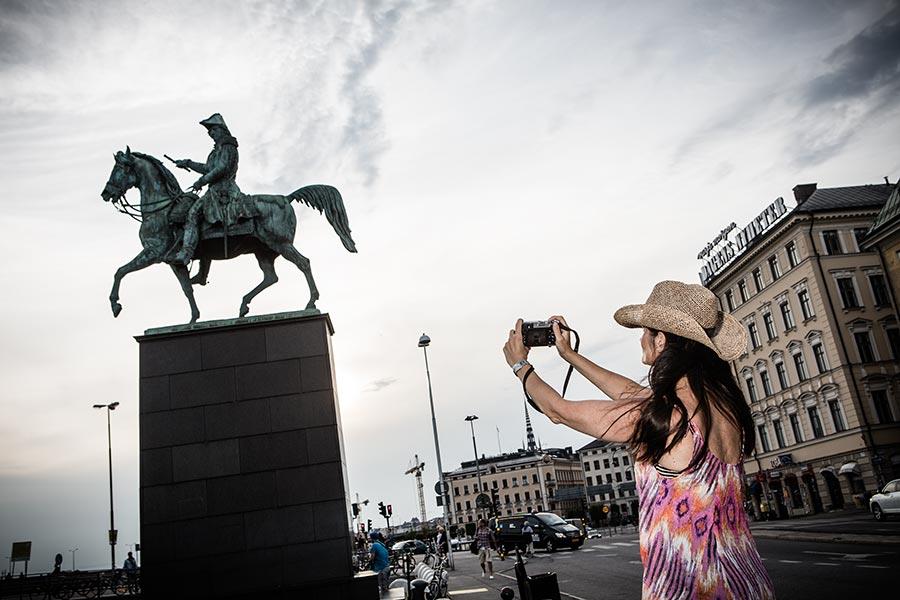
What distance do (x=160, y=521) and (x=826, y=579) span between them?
10878 millimetres

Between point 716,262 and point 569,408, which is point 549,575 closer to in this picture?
point 569,408

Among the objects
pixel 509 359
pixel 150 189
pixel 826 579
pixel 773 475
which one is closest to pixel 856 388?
pixel 773 475

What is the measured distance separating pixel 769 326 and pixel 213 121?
1733 inches

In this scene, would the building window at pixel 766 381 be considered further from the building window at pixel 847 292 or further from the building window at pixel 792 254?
the building window at pixel 847 292

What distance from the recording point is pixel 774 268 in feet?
157

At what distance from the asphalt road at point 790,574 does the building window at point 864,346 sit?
23.2 meters

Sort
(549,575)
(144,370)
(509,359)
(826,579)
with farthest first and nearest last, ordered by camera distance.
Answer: (826,579)
(144,370)
(549,575)
(509,359)

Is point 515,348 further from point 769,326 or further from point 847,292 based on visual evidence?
point 769,326

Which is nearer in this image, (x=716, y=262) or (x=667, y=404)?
(x=667, y=404)

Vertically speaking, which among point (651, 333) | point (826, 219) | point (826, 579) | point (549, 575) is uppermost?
point (826, 219)

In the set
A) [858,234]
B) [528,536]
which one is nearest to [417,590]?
A: [528,536]

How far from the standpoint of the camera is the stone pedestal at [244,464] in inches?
422

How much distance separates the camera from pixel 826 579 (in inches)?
507

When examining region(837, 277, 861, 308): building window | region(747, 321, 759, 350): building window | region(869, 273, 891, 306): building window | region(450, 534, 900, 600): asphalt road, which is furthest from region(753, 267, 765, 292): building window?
region(450, 534, 900, 600): asphalt road
